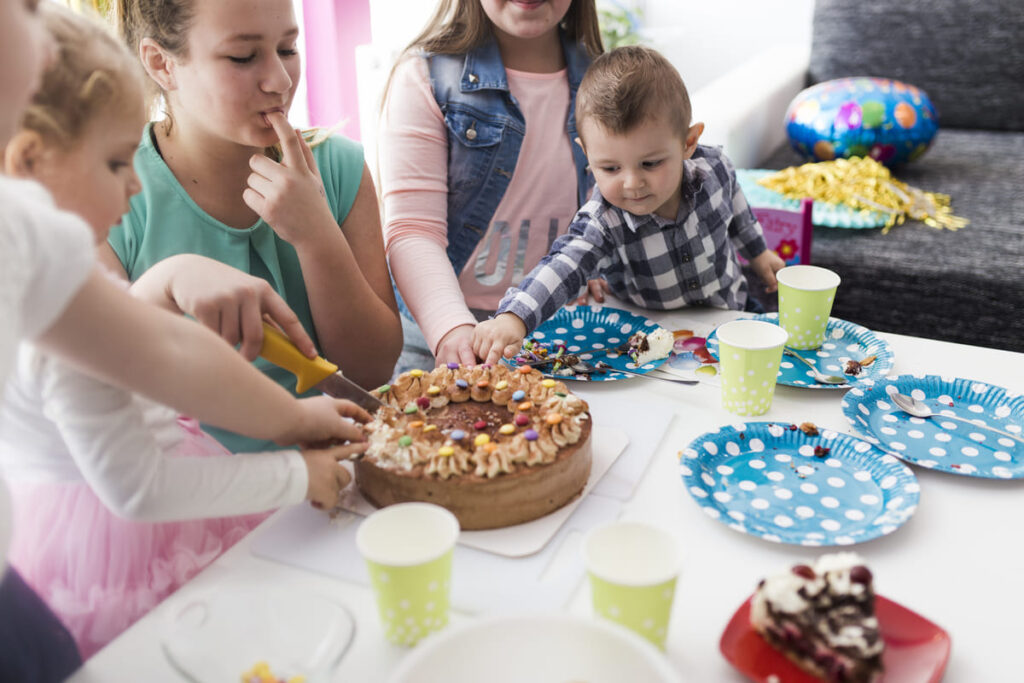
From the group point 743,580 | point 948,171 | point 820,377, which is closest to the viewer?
point 743,580

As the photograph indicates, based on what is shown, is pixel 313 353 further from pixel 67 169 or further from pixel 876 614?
pixel 876 614

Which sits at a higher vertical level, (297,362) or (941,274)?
(297,362)

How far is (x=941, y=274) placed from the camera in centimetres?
226

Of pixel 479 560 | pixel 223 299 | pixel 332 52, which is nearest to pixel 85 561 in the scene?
pixel 223 299

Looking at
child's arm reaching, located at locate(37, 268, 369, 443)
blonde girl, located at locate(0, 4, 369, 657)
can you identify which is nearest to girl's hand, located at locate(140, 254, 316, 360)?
blonde girl, located at locate(0, 4, 369, 657)

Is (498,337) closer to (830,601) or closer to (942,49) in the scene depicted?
(830,601)

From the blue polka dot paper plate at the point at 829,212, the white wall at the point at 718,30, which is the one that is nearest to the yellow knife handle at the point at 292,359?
the blue polka dot paper plate at the point at 829,212

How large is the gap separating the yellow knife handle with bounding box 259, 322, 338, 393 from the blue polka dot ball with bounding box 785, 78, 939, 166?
91.6 inches

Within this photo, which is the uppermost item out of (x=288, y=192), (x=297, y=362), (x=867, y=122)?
(x=288, y=192)

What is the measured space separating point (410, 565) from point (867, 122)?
2553 millimetres

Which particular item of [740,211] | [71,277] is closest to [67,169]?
[71,277]

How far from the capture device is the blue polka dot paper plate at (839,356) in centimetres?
122

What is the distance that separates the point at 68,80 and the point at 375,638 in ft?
1.90

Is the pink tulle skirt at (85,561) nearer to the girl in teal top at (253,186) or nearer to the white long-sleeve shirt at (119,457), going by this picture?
the white long-sleeve shirt at (119,457)
